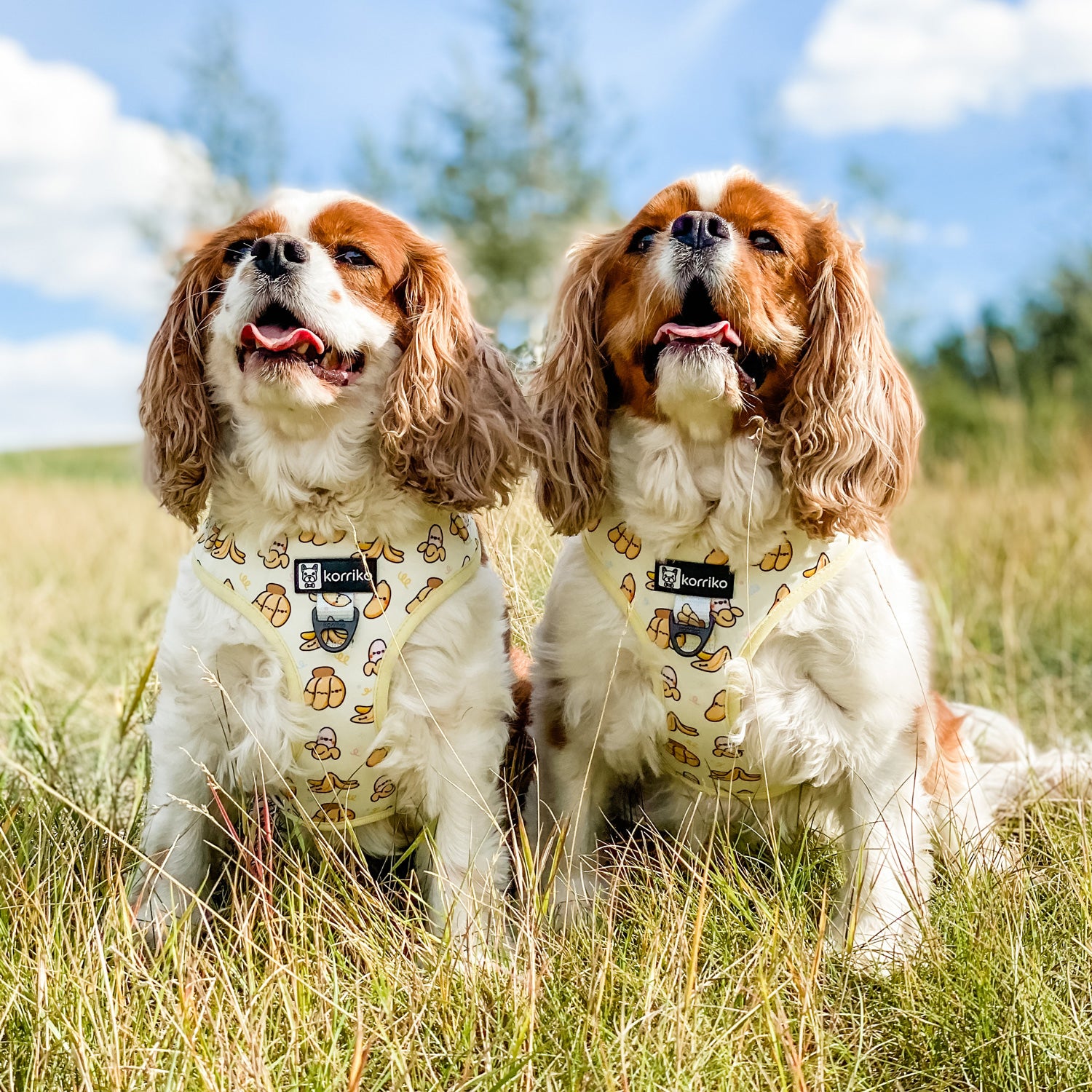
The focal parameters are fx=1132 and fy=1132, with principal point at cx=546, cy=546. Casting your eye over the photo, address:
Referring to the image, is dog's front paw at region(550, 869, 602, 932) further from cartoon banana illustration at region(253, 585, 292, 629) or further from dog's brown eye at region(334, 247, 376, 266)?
dog's brown eye at region(334, 247, 376, 266)

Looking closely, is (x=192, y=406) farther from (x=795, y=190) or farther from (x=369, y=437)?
(x=795, y=190)

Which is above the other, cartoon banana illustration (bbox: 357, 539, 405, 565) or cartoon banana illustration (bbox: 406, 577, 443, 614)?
cartoon banana illustration (bbox: 357, 539, 405, 565)

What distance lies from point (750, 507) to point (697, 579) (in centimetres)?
20

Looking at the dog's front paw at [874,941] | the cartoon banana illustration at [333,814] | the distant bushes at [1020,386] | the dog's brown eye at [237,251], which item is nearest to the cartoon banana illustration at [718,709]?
the dog's front paw at [874,941]

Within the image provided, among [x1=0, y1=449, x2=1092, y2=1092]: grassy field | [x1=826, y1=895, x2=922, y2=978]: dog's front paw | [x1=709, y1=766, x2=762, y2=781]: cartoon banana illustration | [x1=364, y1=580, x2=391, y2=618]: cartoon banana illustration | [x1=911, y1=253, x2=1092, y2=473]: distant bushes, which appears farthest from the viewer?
[x1=911, y1=253, x2=1092, y2=473]: distant bushes

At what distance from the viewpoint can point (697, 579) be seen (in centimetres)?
251

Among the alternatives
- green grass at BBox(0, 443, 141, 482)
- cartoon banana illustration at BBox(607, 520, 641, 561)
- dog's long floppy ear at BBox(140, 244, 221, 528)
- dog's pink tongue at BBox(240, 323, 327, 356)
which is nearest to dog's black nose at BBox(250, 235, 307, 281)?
dog's pink tongue at BBox(240, 323, 327, 356)

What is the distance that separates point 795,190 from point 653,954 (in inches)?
68.8

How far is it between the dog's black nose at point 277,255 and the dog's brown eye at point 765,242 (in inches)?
38.4

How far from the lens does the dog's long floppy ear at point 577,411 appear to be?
8.47ft

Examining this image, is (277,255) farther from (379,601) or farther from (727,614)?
(727,614)

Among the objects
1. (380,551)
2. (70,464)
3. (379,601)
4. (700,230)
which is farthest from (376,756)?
(70,464)

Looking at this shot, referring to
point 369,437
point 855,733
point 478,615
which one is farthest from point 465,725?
point 855,733

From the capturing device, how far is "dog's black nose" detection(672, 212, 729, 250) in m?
2.35
